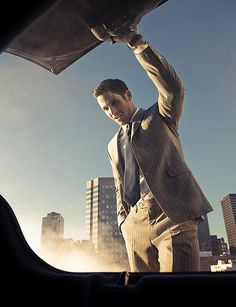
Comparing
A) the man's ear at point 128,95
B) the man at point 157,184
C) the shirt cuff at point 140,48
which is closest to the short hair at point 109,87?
the man's ear at point 128,95

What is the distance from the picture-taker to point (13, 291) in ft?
1.40

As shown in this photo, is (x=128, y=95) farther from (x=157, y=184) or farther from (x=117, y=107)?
(x=157, y=184)

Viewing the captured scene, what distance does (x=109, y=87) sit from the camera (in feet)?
5.57

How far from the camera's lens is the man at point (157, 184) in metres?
1.21

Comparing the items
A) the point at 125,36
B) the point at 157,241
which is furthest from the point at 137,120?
the point at 157,241

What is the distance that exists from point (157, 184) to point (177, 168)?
138 mm

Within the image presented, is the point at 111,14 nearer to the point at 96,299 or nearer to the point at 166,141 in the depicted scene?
the point at 166,141

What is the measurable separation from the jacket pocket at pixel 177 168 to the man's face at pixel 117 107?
0.50m

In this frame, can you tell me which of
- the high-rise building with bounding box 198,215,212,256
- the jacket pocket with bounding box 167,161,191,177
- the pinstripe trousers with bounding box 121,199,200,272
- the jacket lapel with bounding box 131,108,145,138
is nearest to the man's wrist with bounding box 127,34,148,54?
the jacket lapel with bounding box 131,108,145,138

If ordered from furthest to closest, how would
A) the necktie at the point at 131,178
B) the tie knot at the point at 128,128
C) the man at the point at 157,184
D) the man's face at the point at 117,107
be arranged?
1. the man's face at the point at 117,107
2. the tie knot at the point at 128,128
3. the necktie at the point at 131,178
4. the man at the point at 157,184

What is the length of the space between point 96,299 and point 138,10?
133 centimetres

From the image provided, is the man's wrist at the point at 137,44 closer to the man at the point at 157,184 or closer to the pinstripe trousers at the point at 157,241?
the man at the point at 157,184

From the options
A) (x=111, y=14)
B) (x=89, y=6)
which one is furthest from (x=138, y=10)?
(x=89, y=6)

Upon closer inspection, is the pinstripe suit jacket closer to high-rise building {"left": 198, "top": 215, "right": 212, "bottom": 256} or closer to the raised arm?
the raised arm
